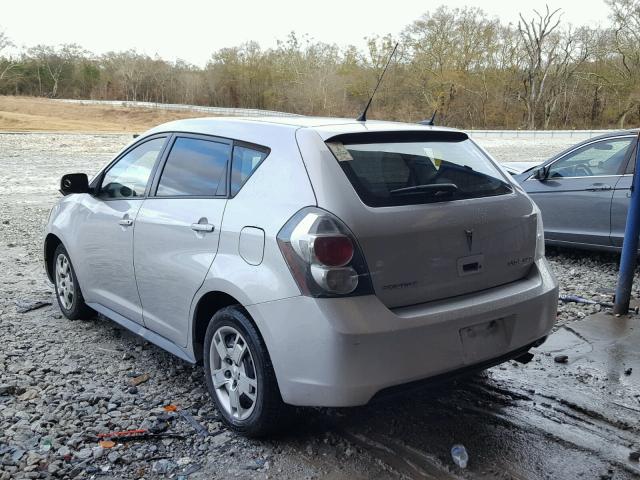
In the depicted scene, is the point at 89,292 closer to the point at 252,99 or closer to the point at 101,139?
the point at 101,139

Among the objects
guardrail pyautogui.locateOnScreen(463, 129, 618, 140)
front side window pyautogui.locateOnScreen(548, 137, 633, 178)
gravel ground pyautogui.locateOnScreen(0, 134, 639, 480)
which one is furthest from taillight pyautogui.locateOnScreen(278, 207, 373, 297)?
guardrail pyautogui.locateOnScreen(463, 129, 618, 140)

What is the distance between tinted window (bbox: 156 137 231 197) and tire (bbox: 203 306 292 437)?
29.8 inches

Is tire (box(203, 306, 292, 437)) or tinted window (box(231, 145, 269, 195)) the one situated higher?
tinted window (box(231, 145, 269, 195))

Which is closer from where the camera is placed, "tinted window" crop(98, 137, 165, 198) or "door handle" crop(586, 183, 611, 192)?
"tinted window" crop(98, 137, 165, 198)

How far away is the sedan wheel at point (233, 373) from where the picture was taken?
3.31 meters

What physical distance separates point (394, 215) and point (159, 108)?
5048cm

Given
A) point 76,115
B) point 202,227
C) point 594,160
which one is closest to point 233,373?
point 202,227

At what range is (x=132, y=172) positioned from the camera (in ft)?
14.7

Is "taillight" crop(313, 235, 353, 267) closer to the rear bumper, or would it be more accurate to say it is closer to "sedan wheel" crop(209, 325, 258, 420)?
the rear bumper

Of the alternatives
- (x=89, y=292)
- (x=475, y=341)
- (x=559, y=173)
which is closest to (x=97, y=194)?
(x=89, y=292)

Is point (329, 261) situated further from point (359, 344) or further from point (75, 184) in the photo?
point (75, 184)

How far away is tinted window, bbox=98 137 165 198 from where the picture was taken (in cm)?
429

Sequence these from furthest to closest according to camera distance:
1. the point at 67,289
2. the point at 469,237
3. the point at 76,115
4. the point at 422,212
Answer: the point at 76,115
the point at 67,289
the point at 469,237
the point at 422,212

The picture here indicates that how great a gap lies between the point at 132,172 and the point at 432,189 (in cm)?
229
